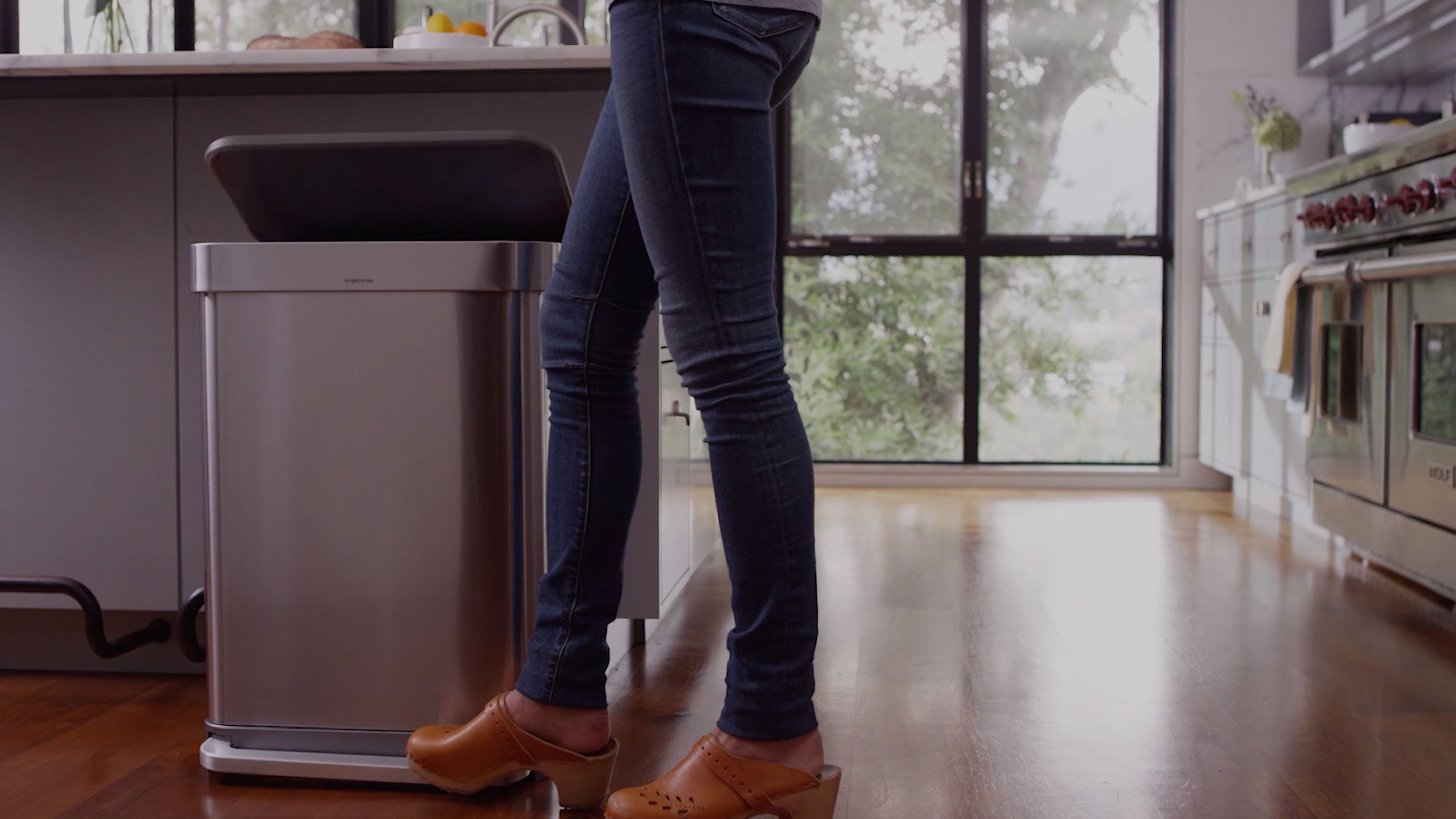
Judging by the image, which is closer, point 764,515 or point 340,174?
point 764,515

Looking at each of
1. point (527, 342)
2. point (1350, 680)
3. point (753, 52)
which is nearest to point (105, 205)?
point (527, 342)

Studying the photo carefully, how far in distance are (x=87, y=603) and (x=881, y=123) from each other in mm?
3379

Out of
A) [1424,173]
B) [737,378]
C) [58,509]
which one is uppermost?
[1424,173]

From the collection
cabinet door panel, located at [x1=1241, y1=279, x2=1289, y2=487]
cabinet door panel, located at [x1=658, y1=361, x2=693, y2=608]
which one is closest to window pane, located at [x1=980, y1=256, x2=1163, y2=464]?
cabinet door panel, located at [x1=1241, y1=279, x2=1289, y2=487]

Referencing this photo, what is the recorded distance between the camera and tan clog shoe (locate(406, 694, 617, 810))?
47.1 inches

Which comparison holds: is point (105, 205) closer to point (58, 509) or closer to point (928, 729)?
point (58, 509)

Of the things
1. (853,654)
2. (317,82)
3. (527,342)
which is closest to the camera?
(527,342)

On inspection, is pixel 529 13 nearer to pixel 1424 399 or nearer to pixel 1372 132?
pixel 1424 399

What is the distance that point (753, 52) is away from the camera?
1035 millimetres

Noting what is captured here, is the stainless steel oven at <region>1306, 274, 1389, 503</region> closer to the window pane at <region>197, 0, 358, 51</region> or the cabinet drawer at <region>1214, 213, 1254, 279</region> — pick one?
the cabinet drawer at <region>1214, 213, 1254, 279</region>

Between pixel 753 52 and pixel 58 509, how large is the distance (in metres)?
1.24

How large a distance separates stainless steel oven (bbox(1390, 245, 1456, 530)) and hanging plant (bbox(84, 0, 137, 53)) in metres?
2.22

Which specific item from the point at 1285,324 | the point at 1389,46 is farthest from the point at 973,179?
the point at 1285,324

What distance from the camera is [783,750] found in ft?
3.61
